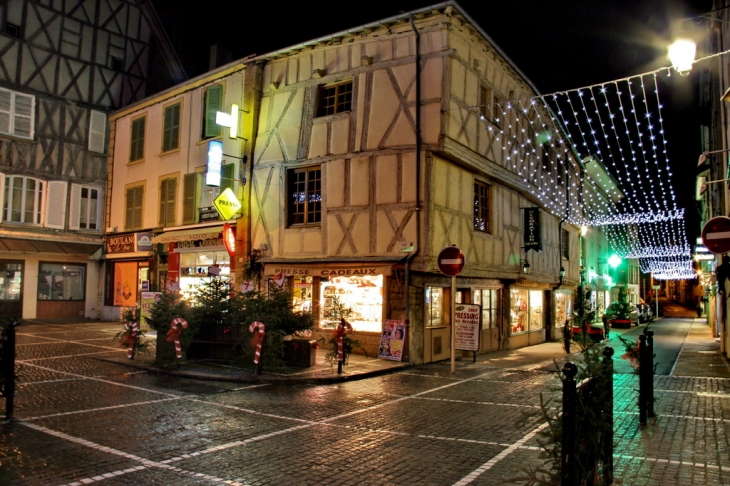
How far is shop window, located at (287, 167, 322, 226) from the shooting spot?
16625 mm

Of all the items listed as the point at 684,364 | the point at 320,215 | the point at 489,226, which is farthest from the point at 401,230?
the point at 684,364

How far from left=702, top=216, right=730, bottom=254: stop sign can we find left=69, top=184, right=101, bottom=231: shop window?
23.9 m

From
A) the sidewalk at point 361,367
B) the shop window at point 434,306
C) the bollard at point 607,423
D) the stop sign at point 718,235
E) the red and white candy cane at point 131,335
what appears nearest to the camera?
the bollard at point 607,423

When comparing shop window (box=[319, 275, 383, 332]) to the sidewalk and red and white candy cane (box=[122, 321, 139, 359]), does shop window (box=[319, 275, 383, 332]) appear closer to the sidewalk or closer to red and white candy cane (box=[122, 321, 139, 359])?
the sidewalk

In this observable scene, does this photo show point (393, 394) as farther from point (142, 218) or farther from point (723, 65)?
point (142, 218)

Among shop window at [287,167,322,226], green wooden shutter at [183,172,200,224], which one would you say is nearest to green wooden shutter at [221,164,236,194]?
green wooden shutter at [183,172,200,224]

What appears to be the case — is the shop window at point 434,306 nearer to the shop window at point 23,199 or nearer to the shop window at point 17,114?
the shop window at point 23,199

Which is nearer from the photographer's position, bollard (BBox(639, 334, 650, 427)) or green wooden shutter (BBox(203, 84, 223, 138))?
bollard (BBox(639, 334, 650, 427))

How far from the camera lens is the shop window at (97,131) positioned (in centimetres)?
2508

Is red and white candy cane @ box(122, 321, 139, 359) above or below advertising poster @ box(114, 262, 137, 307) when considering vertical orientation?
below

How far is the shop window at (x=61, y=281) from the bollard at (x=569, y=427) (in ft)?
82.9

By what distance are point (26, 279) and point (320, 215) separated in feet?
49.0

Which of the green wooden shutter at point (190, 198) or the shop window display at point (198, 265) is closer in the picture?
the shop window display at point (198, 265)

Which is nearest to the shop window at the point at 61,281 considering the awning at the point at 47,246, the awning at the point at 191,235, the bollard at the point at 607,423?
the awning at the point at 47,246
